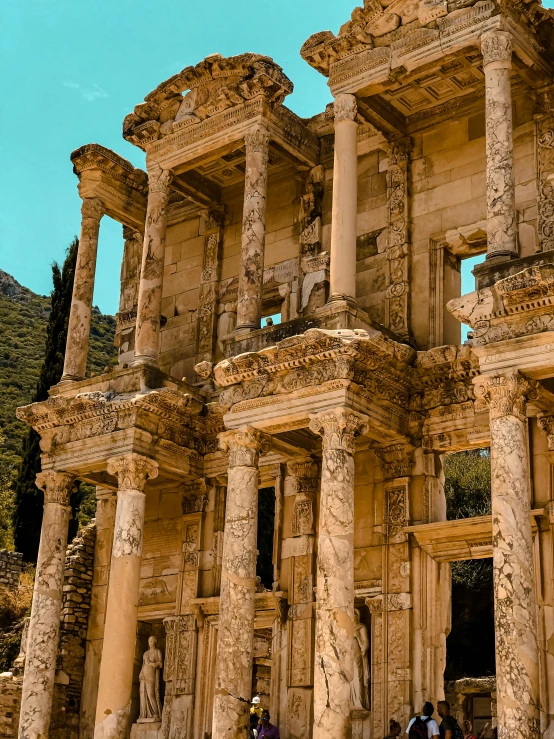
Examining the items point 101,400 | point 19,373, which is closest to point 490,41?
point 101,400

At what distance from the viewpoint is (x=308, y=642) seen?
17.3m

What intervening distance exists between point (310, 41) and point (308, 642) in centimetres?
936

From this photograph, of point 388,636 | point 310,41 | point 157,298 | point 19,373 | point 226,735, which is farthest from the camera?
point 19,373

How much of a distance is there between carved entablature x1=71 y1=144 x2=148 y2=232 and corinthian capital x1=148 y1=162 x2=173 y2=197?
149cm

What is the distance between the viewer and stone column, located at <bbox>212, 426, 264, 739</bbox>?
1552cm

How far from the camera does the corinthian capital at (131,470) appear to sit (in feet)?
59.6

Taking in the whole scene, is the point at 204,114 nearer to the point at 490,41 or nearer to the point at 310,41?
the point at 310,41

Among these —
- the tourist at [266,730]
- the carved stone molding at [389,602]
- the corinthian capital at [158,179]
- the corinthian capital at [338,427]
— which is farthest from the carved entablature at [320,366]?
the tourist at [266,730]

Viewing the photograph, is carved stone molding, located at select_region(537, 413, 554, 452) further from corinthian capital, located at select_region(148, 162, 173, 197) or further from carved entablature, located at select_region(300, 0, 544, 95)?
corinthian capital, located at select_region(148, 162, 173, 197)

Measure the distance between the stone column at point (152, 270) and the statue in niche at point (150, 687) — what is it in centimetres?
500

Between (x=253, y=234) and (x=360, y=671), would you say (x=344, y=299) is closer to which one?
(x=253, y=234)

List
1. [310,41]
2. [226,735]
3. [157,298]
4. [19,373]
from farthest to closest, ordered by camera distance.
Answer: [19,373], [157,298], [310,41], [226,735]

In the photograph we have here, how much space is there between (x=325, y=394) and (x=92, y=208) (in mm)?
7503

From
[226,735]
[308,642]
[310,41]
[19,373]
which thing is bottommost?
[226,735]
